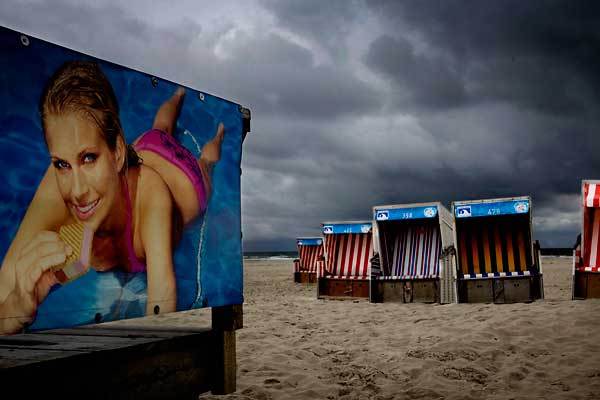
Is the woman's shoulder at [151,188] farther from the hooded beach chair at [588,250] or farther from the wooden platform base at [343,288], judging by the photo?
the wooden platform base at [343,288]

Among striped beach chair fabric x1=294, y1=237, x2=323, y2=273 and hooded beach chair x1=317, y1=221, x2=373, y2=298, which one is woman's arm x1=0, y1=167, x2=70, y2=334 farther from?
striped beach chair fabric x1=294, y1=237, x2=323, y2=273

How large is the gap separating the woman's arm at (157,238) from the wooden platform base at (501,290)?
29.8ft

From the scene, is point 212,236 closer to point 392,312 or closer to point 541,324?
point 541,324

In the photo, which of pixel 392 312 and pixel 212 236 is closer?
pixel 212 236

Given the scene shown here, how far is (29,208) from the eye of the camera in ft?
6.84

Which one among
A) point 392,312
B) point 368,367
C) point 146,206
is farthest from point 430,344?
→ point 146,206

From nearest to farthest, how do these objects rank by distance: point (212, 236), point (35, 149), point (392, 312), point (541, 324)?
point (35, 149), point (212, 236), point (541, 324), point (392, 312)

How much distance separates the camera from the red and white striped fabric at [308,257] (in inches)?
799

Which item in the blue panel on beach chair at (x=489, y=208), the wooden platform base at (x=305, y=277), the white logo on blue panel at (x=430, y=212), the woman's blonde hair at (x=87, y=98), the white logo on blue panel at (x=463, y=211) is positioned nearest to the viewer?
the woman's blonde hair at (x=87, y=98)

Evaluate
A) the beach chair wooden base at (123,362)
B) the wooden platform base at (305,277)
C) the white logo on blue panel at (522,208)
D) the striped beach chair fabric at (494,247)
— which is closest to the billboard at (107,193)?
the beach chair wooden base at (123,362)

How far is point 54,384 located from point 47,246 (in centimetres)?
64

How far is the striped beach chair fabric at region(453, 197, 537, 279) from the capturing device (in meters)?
10.5

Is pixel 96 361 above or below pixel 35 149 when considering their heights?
below

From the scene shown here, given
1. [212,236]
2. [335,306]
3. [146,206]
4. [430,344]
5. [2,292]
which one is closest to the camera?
[2,292]
